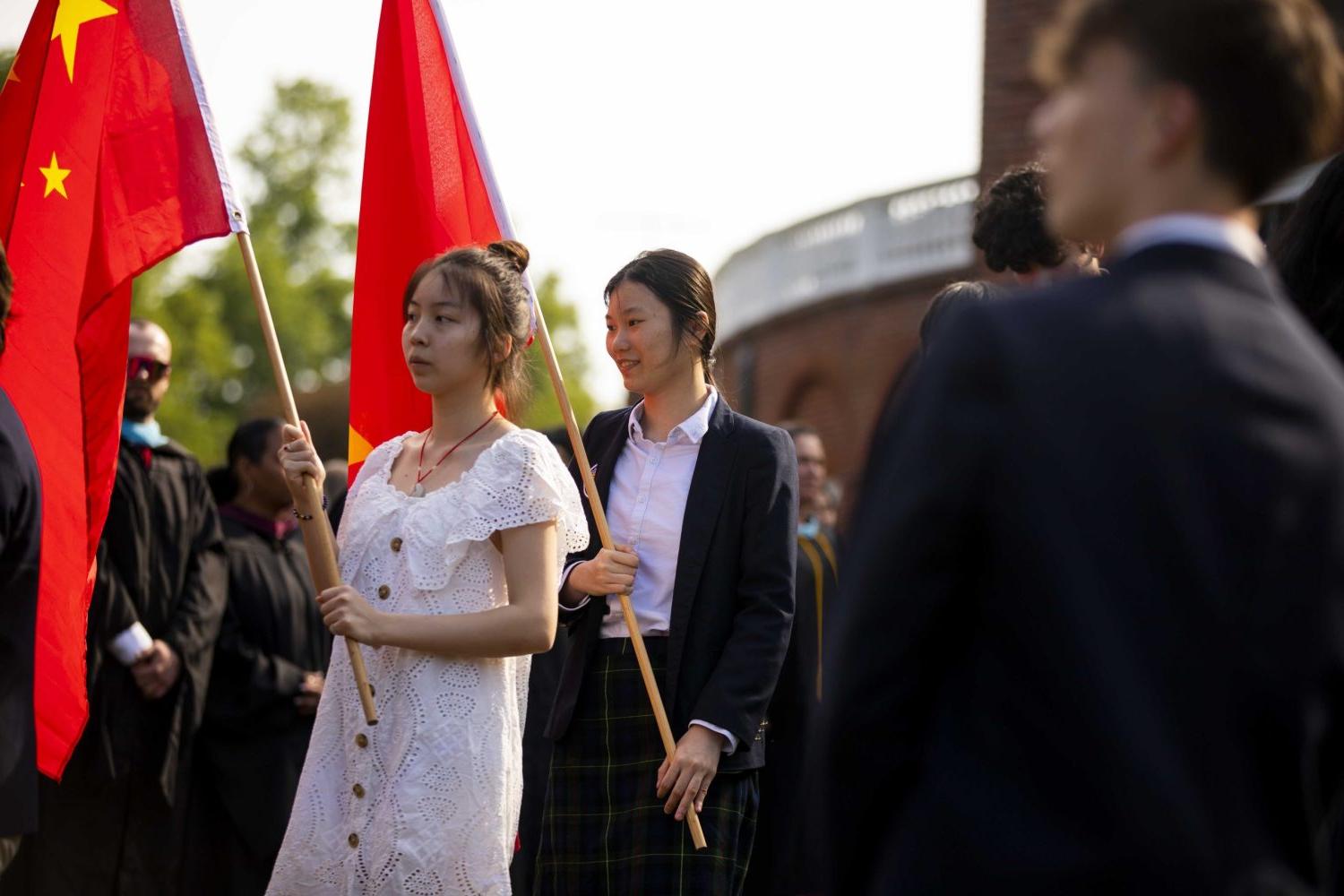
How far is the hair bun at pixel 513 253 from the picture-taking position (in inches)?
190

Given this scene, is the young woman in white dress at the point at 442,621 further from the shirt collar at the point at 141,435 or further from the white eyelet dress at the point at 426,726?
the shirt collar at the point at 141,435

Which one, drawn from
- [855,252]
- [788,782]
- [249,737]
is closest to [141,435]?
[249,737]

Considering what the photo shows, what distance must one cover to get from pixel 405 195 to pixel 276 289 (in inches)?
1574

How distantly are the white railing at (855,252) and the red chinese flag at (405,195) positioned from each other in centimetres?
1302

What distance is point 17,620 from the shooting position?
3.83 metres

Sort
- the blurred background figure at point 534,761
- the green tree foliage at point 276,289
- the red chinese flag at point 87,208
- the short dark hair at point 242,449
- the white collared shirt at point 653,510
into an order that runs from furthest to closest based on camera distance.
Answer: the green tree foliage at point 276,289 < the short dark hair at point 242,449 < the blurred background figure at point 534,761 < the red chinese flag at point 87,208 < the white collared shirt at point 653,510

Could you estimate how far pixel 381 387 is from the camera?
5.54 m

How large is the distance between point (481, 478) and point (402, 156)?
5.79ft

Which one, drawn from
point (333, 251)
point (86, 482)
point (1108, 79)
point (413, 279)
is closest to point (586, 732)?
point (413, 279)

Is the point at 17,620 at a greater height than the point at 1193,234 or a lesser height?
lesser

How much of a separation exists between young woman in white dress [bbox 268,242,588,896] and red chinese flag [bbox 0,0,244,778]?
0.99 m

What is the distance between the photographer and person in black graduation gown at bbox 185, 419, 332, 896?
761 centimetres

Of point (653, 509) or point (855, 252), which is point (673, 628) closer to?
point (653, 509)

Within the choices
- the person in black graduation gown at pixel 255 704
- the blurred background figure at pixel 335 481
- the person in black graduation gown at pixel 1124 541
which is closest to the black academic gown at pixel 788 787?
the person in black graduation gown at pixel 255 704
